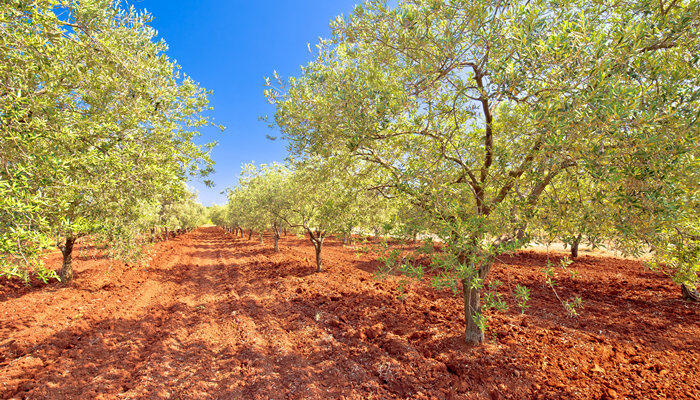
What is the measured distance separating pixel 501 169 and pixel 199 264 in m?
26.8

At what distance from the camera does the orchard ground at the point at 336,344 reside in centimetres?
631

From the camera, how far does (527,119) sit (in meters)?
5.43

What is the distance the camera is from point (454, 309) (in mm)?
10984

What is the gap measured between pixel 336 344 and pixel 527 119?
8403mm

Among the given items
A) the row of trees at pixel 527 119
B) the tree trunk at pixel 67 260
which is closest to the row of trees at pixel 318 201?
the row of trees at pixel 527 119

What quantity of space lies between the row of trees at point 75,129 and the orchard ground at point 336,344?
351 cm

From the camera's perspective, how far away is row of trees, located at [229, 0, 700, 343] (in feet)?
12.8

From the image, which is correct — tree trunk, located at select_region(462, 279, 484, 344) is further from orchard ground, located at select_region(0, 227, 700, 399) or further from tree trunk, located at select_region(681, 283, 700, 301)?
tree trunk, located at select_region(681, 283, 700, 301)

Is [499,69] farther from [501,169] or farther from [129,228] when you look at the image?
[129,228]

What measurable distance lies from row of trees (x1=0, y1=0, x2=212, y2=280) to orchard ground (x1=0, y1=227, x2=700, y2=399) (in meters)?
3.51

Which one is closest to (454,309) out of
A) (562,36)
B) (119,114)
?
(562,36)

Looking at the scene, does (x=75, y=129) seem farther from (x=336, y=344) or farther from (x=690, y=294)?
(x=690, y=294)

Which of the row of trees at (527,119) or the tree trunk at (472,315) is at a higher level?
the row of trees at (527,119)

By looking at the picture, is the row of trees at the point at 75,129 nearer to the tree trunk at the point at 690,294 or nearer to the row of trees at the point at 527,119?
the row of trees at the point at 527,119
